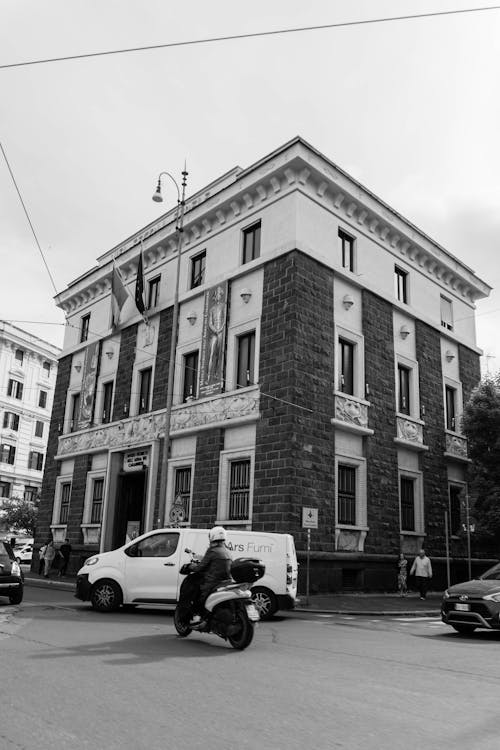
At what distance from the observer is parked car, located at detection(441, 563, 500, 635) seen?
1136cm

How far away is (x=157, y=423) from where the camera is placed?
2448cm

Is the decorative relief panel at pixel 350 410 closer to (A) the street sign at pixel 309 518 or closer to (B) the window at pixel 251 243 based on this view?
(A) the street sign at pixel 309 518

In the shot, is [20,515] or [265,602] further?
[20,515]

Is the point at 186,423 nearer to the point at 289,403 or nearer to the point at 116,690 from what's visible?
the point at 289,403

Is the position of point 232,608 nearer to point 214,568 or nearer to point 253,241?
point 214,568

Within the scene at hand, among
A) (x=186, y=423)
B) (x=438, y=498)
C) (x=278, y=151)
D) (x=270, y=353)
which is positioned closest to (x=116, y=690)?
Result: (x=270, y=353)

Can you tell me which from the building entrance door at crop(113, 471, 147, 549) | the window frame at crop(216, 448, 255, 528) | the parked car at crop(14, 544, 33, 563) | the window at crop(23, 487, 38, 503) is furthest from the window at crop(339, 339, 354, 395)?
the window at crop(23, 487, 38, 503)

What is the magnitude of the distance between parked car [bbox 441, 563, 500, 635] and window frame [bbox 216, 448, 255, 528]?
335 inches

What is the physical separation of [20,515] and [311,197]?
129 feet

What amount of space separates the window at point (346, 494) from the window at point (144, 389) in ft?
28.3

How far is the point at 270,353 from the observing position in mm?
20406

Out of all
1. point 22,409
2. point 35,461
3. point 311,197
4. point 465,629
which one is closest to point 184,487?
point 311,197

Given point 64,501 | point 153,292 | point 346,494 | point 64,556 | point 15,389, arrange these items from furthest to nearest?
point 15,389
point 64,501
point 153,292
point 64,556
point 346,494

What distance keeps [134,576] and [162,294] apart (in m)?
15.3
